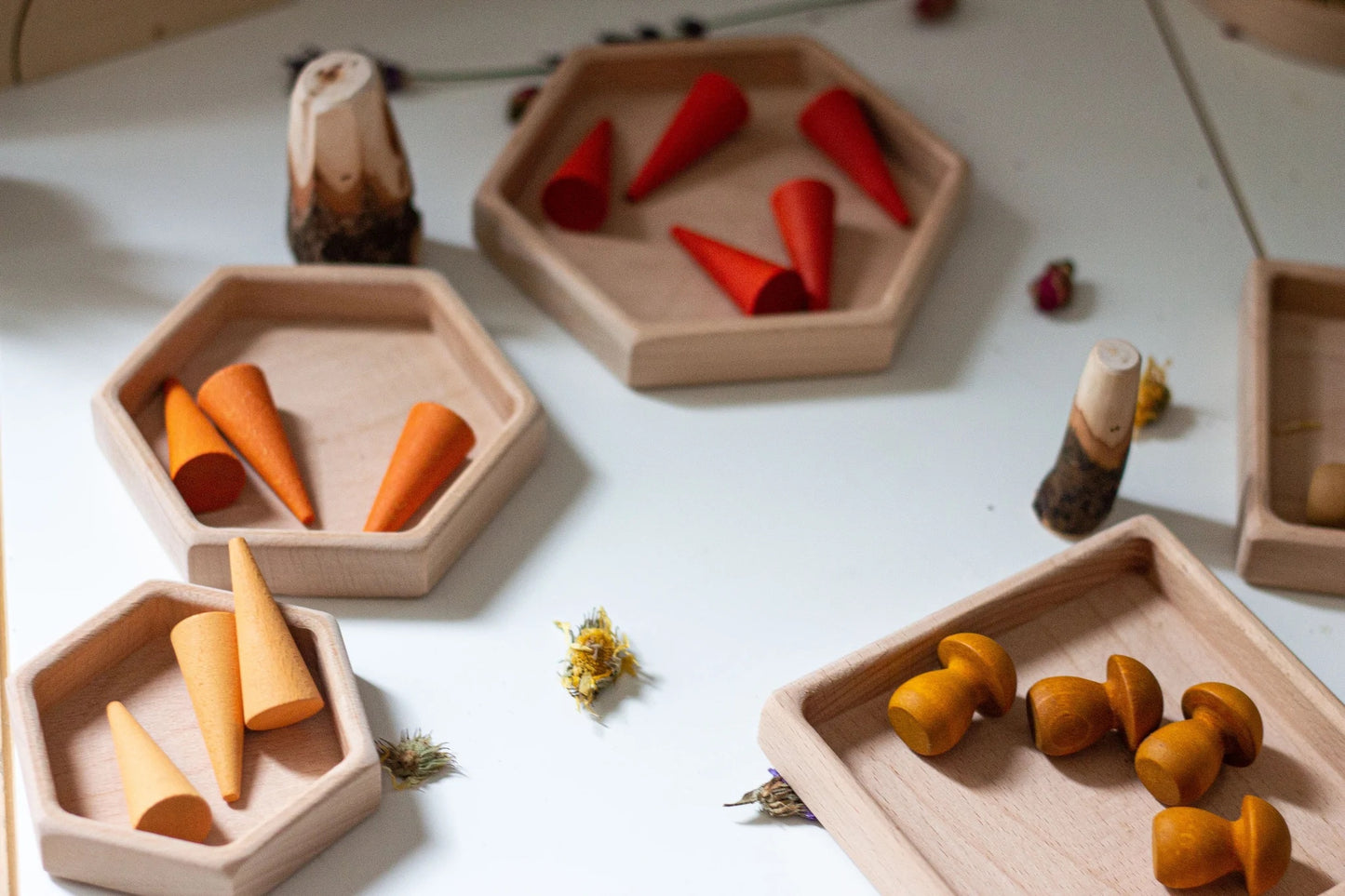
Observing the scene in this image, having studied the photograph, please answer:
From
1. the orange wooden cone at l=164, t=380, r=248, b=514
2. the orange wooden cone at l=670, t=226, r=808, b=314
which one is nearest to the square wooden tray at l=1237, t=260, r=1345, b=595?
the orange wooden cone at l=670, t=226, r=808, b=314

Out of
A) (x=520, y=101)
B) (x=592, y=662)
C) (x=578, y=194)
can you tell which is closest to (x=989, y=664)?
(x=592, y=662)

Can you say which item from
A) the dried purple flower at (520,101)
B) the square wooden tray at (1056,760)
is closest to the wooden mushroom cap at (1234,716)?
the square wooden tray at (1056,760)

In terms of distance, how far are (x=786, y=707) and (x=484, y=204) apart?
1.80 ft

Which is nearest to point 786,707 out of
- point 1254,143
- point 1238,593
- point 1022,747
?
point 1022,747

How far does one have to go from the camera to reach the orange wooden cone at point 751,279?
3.58ft

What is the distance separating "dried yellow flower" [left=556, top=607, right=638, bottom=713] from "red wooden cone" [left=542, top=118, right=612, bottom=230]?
42 cm

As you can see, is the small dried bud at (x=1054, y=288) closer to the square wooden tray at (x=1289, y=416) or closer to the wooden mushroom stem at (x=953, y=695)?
the square wooden tray at (x=1289, y=416)

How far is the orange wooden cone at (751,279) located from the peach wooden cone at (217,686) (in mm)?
478

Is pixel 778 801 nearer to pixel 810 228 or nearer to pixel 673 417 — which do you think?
pixel 673 417

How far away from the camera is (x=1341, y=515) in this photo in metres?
0.96

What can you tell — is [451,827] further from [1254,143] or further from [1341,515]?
[1254,143]

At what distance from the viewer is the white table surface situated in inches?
33.3

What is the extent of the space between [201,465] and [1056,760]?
596 mm

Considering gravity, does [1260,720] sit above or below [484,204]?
below
